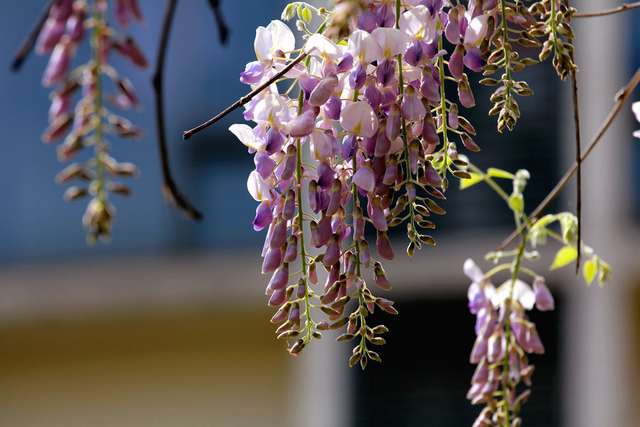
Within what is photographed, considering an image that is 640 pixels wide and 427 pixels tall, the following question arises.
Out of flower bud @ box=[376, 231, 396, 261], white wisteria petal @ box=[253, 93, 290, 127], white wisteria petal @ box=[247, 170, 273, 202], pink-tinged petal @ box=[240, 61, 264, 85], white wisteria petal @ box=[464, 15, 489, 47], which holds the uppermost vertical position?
white wisteria petal @ box=[464, 15, 489, 47]

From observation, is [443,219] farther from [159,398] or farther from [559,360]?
[159,398]

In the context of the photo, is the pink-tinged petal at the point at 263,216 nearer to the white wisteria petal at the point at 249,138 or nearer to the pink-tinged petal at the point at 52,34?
the white wisteria petal at the point at 249,138

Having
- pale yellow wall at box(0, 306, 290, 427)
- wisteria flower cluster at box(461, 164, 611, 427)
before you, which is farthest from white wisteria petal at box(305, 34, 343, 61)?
pale yellow wall at box(0, 306, 290, 427)

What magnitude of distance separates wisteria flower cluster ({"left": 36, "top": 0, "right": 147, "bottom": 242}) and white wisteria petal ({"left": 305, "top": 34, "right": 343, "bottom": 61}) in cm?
10

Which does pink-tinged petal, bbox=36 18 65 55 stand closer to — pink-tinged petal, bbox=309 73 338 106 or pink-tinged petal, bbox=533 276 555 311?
pink-tinged petal, bbox=309 73 338 106

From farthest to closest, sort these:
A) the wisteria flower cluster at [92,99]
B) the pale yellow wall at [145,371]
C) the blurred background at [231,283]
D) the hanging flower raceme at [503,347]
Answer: the pale yellow wall at [145,371], the blurred background at [231,283], the hanging flower raceme at [503,347], the wisteria flower cluster at [92,99]

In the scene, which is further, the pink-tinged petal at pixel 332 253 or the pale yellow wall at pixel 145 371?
the pale yellow wall at pixel 145 371

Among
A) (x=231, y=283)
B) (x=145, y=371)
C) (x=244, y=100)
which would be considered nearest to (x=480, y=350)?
(x=244, y=100)

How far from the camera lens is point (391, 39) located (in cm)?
37

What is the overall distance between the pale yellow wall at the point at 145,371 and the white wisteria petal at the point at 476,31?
2.60 meters

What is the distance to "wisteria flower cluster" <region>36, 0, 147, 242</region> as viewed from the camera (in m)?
0.29

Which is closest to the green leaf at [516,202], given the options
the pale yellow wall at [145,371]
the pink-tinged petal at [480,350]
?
the pink-tinged petal at [480,350]

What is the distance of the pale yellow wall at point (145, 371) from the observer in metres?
2.88

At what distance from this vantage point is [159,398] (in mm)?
2895
